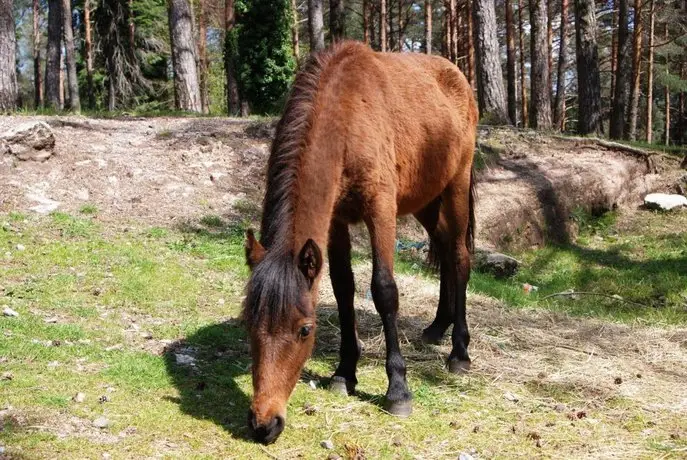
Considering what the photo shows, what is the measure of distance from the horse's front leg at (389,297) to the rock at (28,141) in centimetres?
639

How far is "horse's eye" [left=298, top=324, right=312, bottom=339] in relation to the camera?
12.4ft

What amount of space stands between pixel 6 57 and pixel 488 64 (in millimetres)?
10003

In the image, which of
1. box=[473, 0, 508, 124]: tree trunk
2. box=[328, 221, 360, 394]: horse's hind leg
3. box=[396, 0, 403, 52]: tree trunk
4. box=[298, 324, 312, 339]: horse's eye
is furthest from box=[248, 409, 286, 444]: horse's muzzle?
box=[396, 0, 403, 52]: tree trunk

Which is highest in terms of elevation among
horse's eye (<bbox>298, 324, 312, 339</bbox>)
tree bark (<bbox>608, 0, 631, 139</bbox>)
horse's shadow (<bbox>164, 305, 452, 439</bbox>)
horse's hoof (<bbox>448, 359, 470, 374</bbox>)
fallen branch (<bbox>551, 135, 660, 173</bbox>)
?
tree bark (<bbox>608, 0, 631, 139</bbox>)

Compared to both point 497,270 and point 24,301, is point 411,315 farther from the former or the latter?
point 24,301

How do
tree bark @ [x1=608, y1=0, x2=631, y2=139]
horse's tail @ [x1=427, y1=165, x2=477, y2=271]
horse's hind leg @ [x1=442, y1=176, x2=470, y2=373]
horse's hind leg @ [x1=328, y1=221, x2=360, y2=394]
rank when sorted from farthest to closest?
tree bark @ [x1=608, y1=0, x2=631, y2=139], horse's tail @ [x1=427, y1=165, x2=477, y2=271], horse's hind leg @ [x1=442, y1=176, x2=470, y2=373], horse's hind leg @ [x1=328, y1=221, x2=360, y2=394]

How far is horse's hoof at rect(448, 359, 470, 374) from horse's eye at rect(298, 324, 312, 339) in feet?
6.56

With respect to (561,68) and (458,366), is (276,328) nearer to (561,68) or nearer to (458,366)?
(458,366)

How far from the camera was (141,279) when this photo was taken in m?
6.58

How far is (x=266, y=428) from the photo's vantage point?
11.5ft

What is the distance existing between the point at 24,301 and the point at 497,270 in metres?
6.42

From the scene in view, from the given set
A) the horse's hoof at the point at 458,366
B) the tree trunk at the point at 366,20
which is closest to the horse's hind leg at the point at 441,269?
the horse's hoof at the point at 458,366

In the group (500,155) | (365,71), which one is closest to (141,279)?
(365,71)

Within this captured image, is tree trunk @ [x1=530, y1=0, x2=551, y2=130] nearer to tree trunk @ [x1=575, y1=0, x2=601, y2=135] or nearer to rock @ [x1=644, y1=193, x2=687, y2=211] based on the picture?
tree trunk @ [x1=575, y1=0, x2=601, y2=135]
